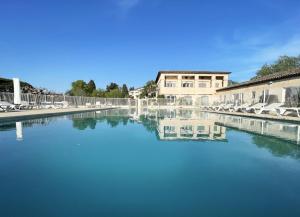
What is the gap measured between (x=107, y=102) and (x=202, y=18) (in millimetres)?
20374

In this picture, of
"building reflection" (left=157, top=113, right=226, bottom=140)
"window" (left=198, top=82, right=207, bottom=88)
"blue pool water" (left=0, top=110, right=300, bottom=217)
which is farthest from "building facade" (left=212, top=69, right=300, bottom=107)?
"window" (left=198, top=82, right=207, bottom=88)

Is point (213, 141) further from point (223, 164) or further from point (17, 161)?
point (17, 161)

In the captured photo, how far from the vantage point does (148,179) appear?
329cm

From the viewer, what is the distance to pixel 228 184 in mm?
3121

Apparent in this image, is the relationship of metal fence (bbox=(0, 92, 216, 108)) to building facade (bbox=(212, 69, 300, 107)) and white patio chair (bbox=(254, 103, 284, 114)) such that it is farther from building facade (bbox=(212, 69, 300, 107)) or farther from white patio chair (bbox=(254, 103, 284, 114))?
white patio chair (bbox=(254, 103, 284, 114))

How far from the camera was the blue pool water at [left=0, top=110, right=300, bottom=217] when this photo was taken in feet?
7.88

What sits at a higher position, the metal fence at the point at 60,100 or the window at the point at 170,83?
the window at the point at 170,83

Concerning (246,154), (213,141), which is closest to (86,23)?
(213,141)

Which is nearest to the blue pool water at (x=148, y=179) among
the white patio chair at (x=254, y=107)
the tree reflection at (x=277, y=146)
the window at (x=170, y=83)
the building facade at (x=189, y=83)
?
the tree reflection at (x=277, y=146)

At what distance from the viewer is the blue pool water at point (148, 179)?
2.40 meters

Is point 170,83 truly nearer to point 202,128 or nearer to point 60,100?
point 60,100

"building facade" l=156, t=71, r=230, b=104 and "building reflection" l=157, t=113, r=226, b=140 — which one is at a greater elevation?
"building facade" l=156, t=71, r=230, b=104

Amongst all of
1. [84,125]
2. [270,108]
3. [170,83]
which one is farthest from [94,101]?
[270,108]

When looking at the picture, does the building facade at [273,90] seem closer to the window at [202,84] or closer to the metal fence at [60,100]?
the window at [202,84]
